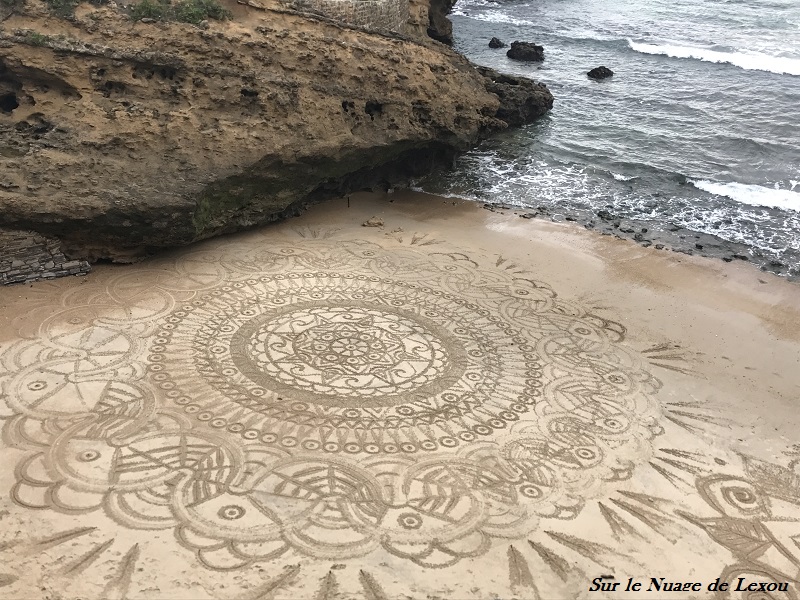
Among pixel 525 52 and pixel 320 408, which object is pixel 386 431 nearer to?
pixel 320 408

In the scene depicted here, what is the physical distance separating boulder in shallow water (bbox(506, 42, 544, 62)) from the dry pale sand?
17.9 m

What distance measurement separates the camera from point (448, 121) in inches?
531

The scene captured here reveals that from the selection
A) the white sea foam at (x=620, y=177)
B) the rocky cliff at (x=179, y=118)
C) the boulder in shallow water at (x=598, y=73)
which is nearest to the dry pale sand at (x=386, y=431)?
the rocky cliff at (x=179, y=118)

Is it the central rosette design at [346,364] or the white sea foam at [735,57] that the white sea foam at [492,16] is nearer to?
the white sea foam at [735,57]

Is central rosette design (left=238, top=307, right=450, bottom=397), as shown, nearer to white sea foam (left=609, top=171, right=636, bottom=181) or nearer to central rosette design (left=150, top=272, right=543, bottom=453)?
central rosette design (left=150, top=272, right=543, bottom=453)

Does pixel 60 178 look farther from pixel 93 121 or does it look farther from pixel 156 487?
pixel 156 487

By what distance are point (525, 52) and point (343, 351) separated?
69.8 ft

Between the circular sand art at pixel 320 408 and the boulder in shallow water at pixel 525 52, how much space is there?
18.6m

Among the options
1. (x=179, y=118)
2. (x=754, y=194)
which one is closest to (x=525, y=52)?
(x=754, y=194)

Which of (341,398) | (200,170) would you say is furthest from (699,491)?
(200,170)

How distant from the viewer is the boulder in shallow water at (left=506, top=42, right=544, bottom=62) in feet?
86.5

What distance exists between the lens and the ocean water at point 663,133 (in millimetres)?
14484

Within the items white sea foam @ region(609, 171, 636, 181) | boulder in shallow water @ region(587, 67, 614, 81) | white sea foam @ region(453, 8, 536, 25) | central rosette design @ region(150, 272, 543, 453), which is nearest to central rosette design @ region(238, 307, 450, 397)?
central rosette design @ region(150, 272, 543, 453)

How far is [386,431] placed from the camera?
7.02m
